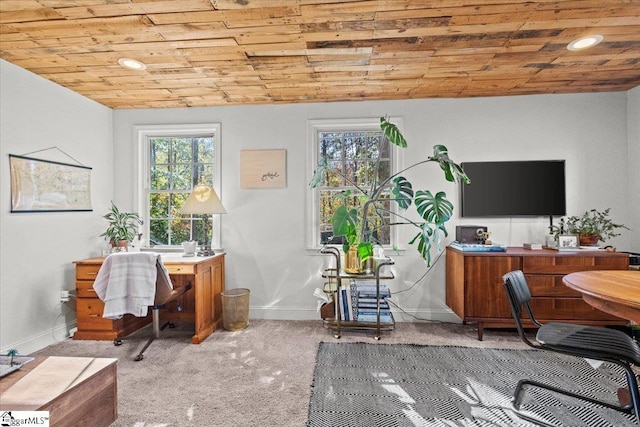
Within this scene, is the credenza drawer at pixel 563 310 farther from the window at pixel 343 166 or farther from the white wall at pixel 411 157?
the window at pixel 343 166

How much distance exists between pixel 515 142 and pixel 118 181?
444 centimetres

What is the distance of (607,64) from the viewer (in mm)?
2768

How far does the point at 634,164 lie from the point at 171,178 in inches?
195

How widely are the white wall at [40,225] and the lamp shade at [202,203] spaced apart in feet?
3.64

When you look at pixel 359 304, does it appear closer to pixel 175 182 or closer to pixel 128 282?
pixel 128 282

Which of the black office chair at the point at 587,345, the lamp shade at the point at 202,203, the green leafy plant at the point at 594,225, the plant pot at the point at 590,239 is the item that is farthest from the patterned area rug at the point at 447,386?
the lamp shade at the point at 202,203

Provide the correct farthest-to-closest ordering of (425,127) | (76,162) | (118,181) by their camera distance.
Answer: (118,181) → (425,127) → (76,162)

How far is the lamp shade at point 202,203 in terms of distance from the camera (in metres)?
3.32

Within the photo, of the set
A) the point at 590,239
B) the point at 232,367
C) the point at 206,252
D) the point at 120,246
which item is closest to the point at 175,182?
the point at 120,246

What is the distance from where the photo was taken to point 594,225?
321 cm

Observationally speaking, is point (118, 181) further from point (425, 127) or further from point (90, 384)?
point (425, 127)

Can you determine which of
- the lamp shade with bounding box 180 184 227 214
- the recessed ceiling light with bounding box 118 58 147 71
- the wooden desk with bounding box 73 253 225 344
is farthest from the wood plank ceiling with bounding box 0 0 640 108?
the wooden desk with bounding box 73 253 225 344

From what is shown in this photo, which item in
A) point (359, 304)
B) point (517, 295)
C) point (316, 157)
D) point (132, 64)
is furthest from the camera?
point (316, 157)

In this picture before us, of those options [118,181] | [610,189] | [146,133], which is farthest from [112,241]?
[610,189]
